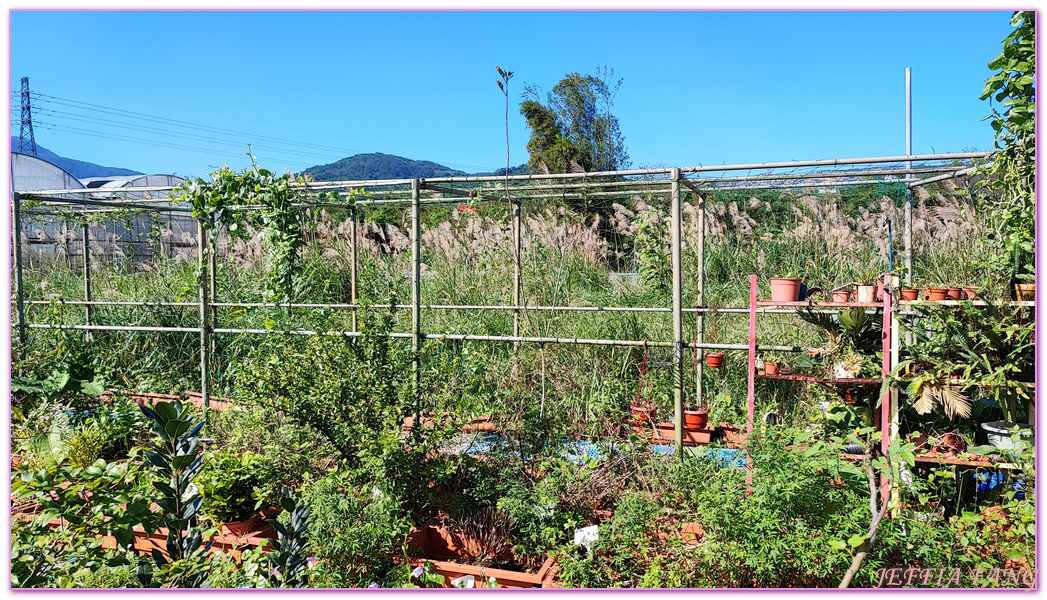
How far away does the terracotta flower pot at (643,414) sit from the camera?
188 inches

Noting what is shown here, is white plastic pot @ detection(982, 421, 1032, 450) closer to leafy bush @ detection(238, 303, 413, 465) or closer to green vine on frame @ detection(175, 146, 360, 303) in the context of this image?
leafy bush @ detection(238, 303, 413, 465)

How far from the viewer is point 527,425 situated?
3.85 metres


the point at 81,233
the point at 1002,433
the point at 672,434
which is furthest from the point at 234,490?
the point at 81,233

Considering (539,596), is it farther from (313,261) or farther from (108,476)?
(313,261)

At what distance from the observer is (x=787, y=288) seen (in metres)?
3.92

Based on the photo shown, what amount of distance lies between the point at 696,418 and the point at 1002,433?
5.45ft

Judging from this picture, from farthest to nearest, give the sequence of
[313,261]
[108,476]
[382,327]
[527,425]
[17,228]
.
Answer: [313,261]
[17,228]
[527,425]
[382,327]
[108,476]

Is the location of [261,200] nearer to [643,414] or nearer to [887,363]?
[643,414]

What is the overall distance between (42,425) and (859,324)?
5.08 metres

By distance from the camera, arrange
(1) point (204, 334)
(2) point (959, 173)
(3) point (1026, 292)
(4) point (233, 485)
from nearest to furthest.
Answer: (3) point (1026, 292)
(4) point (233, 485)
(2) point (959, 173)
(1) point (204, 334)

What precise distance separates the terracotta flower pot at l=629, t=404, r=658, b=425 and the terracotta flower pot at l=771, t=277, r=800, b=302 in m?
1.25

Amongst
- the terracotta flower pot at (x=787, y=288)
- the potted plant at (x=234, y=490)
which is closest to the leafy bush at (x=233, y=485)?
the potted plant at (x=234, y=490)

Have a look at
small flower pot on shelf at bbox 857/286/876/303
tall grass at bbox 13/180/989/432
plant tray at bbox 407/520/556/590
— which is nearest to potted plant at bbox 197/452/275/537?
plant tray at bbox 407/520/556/590

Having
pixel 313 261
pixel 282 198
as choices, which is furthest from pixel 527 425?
pixel 313 261
